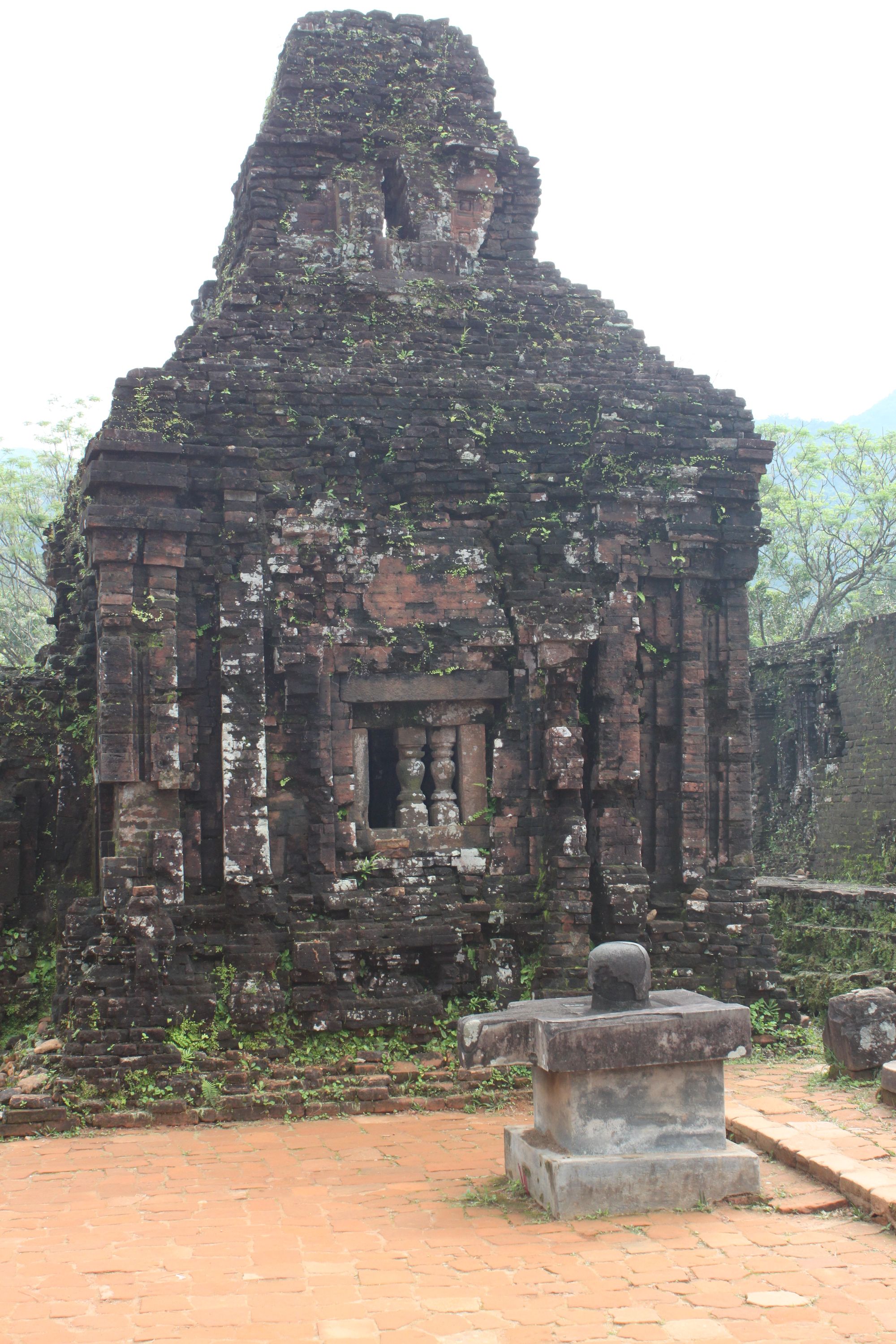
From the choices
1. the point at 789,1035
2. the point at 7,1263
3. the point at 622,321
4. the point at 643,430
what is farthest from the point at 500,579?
the point at 7,1263

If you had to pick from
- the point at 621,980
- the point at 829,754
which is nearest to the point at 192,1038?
the point at 621,980

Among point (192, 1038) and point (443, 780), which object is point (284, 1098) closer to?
point (192, 1038)

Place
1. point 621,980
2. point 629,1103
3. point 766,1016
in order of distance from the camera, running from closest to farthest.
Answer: point 629,1103 → point 621,980 → point 766,1016

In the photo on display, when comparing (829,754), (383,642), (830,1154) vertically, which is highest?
(383,642)

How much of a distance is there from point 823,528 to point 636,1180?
2611 cm

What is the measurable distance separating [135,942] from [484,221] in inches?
312

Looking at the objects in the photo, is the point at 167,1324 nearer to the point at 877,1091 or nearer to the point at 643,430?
the point at 877,1091

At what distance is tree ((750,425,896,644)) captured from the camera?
30078 millimetres

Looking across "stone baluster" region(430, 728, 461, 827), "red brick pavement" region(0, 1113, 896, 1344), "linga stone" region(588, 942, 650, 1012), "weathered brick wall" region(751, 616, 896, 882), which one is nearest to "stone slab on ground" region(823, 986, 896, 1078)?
"red brick pavement" region(0, 1113, 896, 1344)

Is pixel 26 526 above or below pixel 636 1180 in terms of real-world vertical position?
above

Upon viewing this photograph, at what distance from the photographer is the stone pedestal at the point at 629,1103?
22.9 ft

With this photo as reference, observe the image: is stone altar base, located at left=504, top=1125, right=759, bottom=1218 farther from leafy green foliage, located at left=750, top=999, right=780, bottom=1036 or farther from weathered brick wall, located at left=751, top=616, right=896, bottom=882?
weathered brick wall, located at left=751, top=616, right=896, bottom=882

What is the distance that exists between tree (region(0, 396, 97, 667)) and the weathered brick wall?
17687mm

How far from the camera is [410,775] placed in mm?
10992
